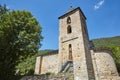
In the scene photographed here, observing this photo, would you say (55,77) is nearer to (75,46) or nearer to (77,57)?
(77,57)

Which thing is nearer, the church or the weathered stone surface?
the weathered stone surface

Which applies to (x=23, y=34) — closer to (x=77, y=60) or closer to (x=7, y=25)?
(x=7, y=25)

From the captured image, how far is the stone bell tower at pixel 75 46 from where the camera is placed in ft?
47.4

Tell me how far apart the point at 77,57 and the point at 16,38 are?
26.8ft

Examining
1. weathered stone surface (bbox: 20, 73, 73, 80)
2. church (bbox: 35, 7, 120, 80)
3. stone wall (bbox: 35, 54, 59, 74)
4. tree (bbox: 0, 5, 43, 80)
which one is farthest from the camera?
stone wall (bbox: 35, 54, 59, 74)

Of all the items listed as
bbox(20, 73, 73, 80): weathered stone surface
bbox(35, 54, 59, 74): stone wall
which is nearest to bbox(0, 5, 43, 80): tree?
bbox(20, 73, 73, 80): weathered stone surface

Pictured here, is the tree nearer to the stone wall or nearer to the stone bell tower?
the stone wall

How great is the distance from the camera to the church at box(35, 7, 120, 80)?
1441 cm

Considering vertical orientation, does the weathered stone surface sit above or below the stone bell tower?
below

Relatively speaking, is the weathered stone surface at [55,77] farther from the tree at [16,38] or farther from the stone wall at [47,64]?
the stone wall at [47,64]

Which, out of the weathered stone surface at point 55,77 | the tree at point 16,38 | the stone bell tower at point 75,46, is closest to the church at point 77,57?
the stone bell tower at point 75,46

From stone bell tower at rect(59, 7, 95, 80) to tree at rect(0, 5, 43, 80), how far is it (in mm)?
3718

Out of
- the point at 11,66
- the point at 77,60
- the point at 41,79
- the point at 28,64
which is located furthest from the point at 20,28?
the point at 28,64

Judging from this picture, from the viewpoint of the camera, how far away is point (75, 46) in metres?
16.5
